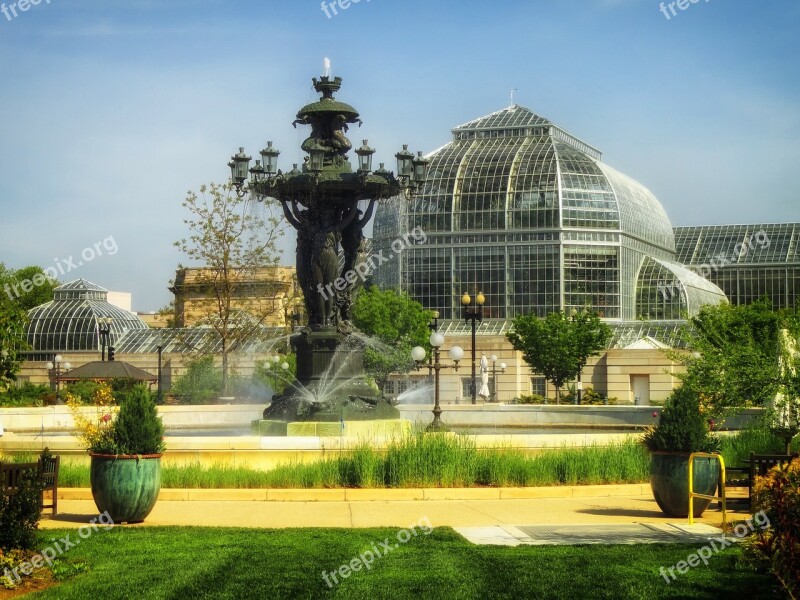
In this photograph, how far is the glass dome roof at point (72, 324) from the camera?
253 feet

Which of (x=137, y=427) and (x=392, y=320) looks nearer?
(x=137, y=427)

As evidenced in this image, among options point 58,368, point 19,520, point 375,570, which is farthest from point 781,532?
point 58,368

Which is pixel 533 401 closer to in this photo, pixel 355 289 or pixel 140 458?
pixel 355 289

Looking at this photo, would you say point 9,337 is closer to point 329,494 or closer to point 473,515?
point 329,494

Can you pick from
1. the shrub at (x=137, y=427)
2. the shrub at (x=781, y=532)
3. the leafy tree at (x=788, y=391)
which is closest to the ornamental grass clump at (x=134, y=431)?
the shrub at (x=137, y=427)

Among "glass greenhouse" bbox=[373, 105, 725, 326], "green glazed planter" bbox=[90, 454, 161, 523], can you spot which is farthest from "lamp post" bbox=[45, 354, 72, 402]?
"green glazed planter" bbox=[90, 454, 161, 523]

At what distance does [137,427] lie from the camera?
13.1m

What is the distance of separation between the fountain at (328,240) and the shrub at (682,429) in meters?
8.89

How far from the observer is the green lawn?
30.3 ft

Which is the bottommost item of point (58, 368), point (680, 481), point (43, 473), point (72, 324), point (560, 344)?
point (680, 481)

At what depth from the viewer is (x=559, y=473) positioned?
657 inches

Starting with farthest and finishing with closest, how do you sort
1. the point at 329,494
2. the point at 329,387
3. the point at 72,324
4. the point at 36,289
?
the point at 36,289, the point at 72,324, the point at 329,387, the point at 329,494

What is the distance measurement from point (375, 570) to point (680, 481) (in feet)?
17.2

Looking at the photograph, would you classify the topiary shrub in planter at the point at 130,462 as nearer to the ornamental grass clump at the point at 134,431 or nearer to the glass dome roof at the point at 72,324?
the ornamental grass clump at the point at 134,431
